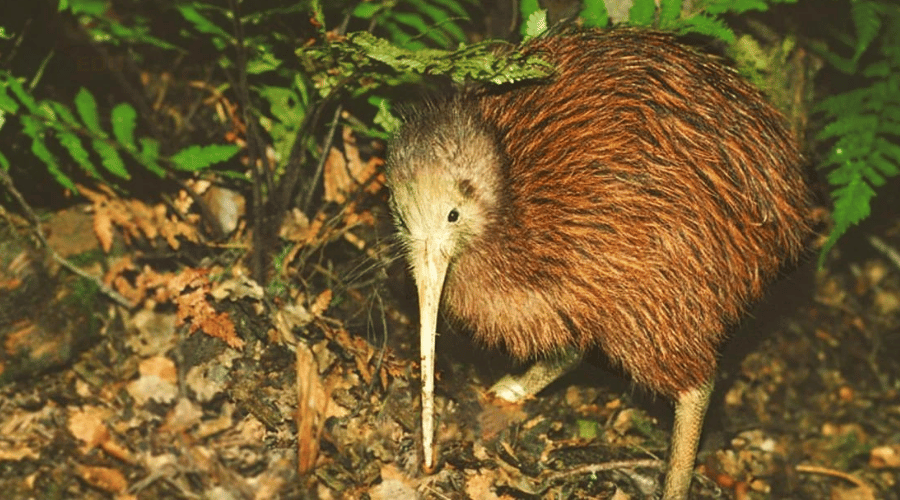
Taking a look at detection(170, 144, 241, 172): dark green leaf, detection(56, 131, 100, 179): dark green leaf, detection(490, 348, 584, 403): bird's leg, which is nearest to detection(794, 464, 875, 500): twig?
detection(490, 348, 584, 403): bird's leg

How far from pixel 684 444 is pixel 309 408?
1420 mm

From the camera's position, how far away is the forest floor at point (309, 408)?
118 inches

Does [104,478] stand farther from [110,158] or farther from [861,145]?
[861,145]

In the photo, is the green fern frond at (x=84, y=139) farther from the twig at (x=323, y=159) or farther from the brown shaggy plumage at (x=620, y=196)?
the brown shaggy plumage at (x=620, y=196)

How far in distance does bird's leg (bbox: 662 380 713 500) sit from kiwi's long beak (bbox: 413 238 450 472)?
36.6 inches

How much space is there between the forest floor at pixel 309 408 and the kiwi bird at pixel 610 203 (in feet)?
1.00

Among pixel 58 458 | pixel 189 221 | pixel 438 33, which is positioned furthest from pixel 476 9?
pixel 58 458

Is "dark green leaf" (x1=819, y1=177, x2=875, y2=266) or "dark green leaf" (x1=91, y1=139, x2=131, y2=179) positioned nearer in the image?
"dark green leaf" (x1=819, y1=177, x2=875, y2=266)

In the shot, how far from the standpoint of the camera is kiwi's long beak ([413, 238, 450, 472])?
2.82m

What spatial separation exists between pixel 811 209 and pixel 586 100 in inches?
38.5

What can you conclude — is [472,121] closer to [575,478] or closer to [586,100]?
[586,100]

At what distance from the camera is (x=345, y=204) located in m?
3.54

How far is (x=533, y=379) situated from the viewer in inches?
127

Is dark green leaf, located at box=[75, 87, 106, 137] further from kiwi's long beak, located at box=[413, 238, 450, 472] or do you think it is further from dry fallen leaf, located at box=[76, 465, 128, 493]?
kiwi's long beak, located at box=[413, 238, 450, 472]
